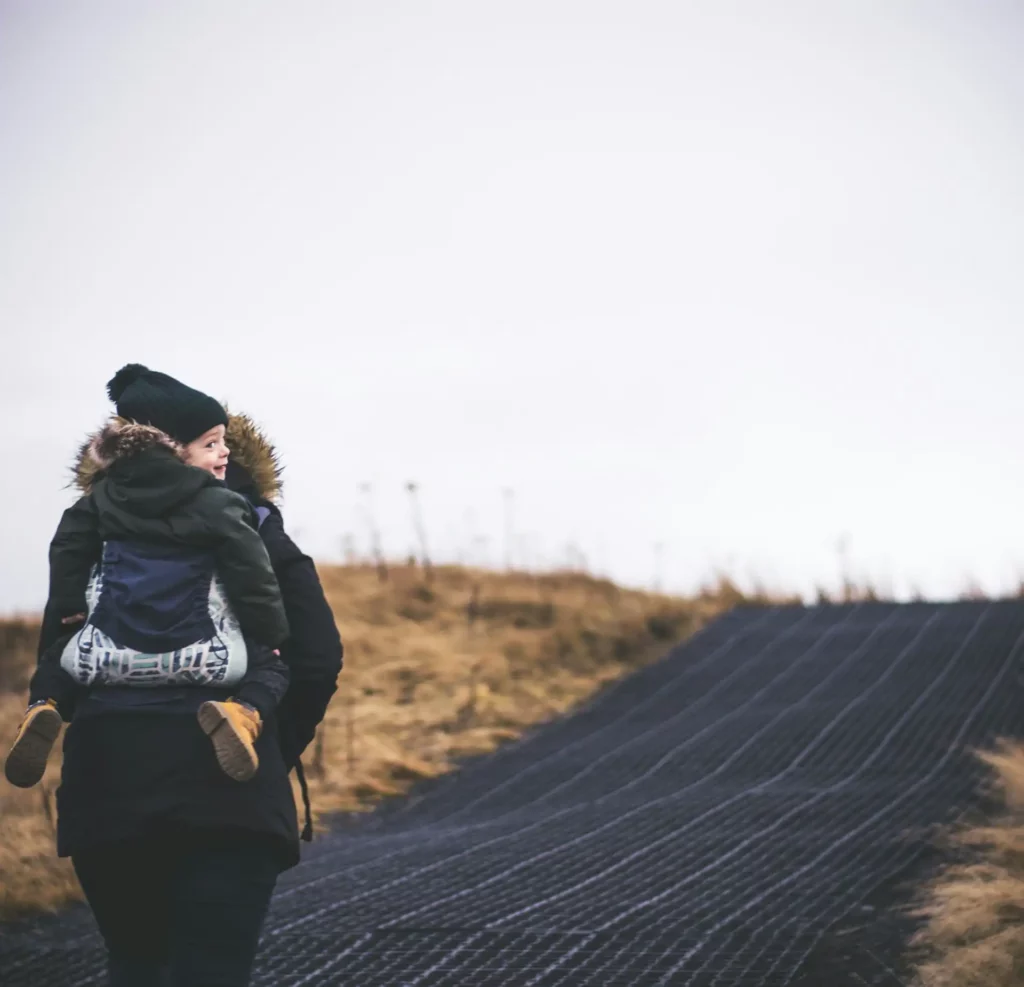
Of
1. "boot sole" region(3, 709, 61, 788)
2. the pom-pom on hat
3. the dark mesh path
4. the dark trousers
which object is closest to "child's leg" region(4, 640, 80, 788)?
"boot sole" region(3, 709, 61, 788)

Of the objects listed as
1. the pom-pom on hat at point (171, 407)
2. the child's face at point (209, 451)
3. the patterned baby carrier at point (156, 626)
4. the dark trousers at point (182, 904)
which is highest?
the pom-pom on hat at point (171, 407)

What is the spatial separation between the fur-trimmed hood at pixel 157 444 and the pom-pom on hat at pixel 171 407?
22 millimetres

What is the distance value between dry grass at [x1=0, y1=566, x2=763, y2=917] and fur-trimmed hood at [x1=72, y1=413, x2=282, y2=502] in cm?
434

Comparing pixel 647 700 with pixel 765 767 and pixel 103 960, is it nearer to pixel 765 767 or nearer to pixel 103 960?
pixel 765 767

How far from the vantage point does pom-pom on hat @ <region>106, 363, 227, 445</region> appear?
230 cm

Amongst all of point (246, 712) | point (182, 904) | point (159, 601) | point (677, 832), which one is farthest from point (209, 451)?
point (677, 832)

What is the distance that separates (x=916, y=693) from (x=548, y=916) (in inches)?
185

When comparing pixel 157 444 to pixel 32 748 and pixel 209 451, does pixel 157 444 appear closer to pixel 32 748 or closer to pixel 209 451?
pixel 209 451

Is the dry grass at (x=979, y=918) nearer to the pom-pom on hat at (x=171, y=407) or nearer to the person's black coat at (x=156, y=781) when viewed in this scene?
the person's black coat at (x=156, y=781)

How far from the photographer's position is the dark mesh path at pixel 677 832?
420cm

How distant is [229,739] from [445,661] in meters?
8.53

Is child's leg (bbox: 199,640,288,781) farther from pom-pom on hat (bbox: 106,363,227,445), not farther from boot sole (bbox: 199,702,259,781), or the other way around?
pom-pom on hat (bbox: 106,363,227,445)

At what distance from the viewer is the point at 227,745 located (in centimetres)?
203

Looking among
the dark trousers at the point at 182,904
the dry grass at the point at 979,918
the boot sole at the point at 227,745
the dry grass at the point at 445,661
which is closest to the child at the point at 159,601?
the boot sole at the point at 227,745
